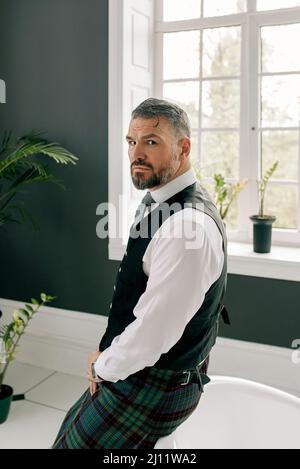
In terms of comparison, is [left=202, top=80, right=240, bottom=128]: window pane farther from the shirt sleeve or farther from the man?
the shirt sleeve

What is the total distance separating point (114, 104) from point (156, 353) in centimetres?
193

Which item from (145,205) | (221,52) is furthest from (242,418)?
(221,52)

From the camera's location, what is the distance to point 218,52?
304 centimetres

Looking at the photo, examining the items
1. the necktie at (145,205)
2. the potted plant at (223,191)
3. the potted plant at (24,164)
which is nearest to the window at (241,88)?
the potted plant at (223,191)

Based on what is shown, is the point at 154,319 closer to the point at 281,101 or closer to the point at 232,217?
the point at 232,217

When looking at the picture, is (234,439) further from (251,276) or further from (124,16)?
(124,16)

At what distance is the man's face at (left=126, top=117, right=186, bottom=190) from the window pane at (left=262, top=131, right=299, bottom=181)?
163 cm

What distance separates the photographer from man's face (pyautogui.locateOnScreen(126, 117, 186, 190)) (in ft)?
4.67

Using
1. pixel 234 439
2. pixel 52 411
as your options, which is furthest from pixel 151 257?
pixel 52 411

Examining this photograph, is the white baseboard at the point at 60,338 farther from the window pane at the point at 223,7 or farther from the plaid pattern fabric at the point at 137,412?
the window pane at the point at 223,7

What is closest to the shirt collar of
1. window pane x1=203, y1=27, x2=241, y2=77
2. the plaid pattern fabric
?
the plaid pattern fabric

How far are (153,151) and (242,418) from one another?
1.00 m

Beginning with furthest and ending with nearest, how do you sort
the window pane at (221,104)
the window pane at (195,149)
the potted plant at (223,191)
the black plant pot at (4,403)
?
the window pane at (195,149) < the window pane at (221,104) < the potted plant at (223,191) < the black plant pot at (4,403)

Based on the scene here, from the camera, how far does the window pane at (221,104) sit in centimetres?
303
